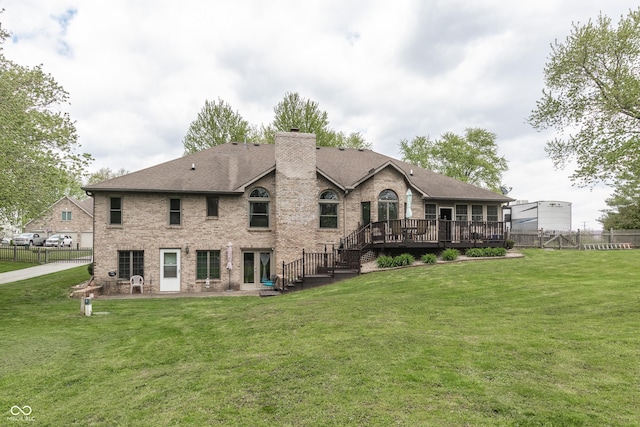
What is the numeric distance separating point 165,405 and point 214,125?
119 ft

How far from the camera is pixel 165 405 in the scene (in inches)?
195

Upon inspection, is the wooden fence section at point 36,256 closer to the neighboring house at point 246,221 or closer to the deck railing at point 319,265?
the neighboring house at point 246,221

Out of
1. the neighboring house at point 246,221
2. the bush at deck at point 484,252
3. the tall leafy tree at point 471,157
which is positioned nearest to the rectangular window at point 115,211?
the neighboring house at point 246,221

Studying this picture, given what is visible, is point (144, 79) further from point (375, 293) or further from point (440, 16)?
point (375, 293)

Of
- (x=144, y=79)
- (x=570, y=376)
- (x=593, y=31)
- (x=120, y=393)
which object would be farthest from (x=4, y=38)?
(x=593, y=31)

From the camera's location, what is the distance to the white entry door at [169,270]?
18.3 metres

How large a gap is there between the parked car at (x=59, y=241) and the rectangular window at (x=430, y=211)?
41631mm

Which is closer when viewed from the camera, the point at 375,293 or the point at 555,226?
the point at 375,293

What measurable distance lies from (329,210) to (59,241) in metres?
37.9

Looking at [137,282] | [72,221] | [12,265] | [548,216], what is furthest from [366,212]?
[72,221]

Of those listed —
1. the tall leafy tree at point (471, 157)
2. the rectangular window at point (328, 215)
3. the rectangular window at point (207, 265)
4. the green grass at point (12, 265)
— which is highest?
the tall leafy tree at point (471, 157)

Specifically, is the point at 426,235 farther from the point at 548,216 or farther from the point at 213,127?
the point at 213,127

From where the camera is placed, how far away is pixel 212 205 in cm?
1903

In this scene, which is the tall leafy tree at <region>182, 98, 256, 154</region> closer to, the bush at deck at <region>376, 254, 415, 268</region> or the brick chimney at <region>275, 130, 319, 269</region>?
the brick chimney at <region>275, 130, 319, 269</region>
